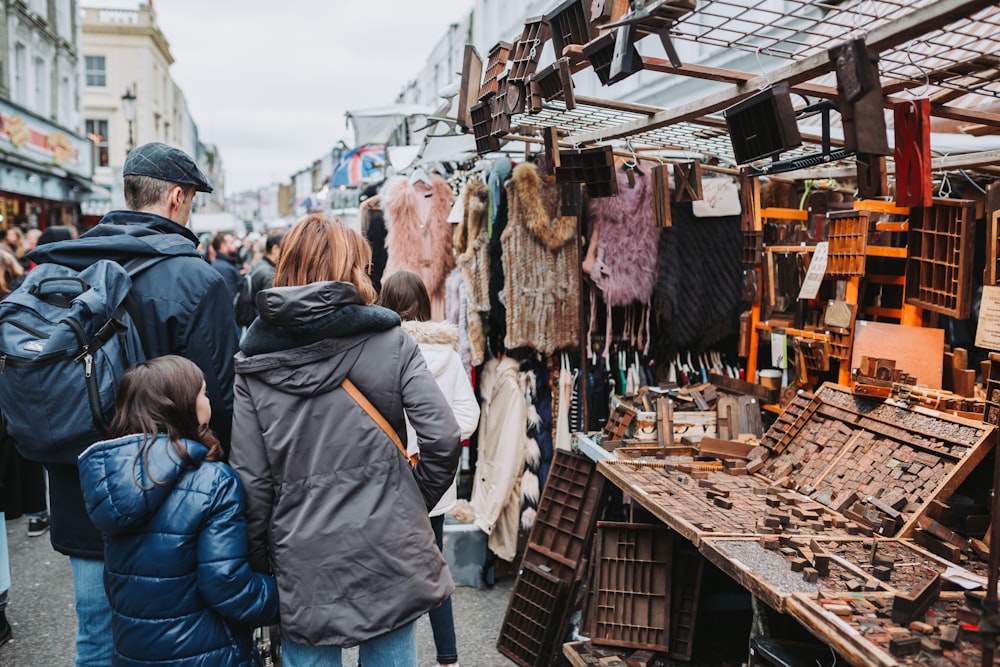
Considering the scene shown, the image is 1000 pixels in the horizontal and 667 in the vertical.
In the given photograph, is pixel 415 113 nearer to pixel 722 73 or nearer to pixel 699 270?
pixel 699 270

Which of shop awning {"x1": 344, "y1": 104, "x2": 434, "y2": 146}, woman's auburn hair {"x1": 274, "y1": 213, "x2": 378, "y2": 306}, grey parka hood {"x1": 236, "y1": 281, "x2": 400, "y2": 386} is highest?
shop awning {"x1": 344, "y1": 104, "x2": 434, "y2": 146}

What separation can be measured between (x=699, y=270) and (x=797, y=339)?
3.64 ft

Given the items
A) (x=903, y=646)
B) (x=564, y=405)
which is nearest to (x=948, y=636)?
(x=903, y=646)

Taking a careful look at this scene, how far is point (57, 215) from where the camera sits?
1981cm

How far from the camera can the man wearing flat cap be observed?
231cm

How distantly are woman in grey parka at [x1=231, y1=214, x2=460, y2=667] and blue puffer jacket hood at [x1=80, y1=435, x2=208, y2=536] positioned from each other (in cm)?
20

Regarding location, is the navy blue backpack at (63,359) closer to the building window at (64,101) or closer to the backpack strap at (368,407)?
the backpack strap at (368,407)

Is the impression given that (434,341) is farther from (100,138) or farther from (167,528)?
(100,138)

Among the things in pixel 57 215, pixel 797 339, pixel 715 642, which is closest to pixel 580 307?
pixel 797 339

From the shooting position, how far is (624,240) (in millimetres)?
4676

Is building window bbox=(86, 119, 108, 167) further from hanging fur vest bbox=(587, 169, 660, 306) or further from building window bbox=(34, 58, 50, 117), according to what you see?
hanging fur vest bbox=(587, 169, 660, 306)

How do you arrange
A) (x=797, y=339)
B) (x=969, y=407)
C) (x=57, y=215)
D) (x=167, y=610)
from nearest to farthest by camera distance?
(x=167, y=610) < (x=969, y=407) < (x=797, y=339) < (x=57, y=215)

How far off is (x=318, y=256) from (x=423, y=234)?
3.27m

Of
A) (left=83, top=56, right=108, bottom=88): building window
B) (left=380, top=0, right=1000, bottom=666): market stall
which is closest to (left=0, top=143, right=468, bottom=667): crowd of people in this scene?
(left=380, top=0, right=1000, bottom=666): market stall
